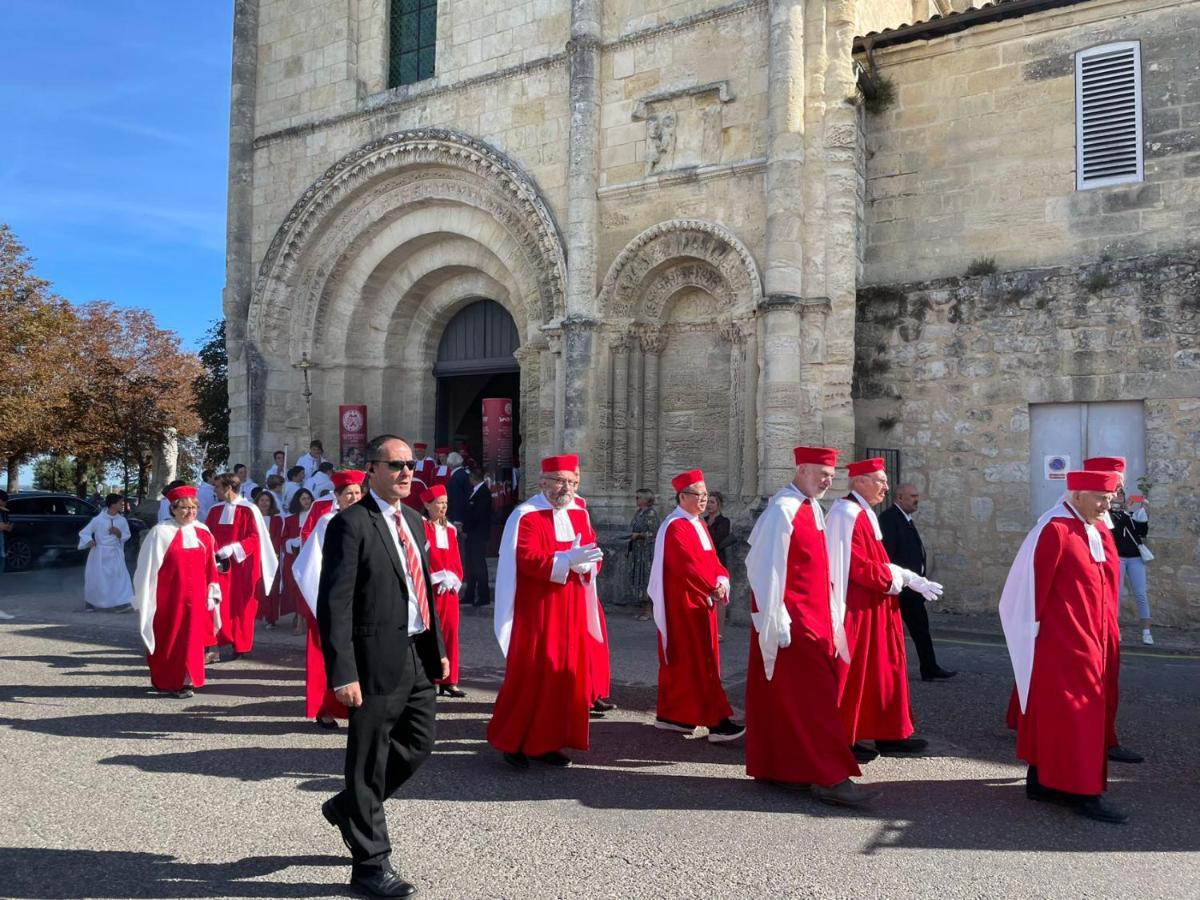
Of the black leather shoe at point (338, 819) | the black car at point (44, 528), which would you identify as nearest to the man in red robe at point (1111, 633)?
the black leather shoe at point (338, 819)

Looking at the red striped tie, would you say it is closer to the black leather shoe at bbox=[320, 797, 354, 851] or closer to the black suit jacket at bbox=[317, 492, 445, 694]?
the black suit jacket at bbox=[317, 492, 445, 694]

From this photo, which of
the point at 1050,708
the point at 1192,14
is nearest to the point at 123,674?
the point at 1050,708

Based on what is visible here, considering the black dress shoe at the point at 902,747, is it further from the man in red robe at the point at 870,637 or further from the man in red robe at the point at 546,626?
the man in red robe at the point at 546,626

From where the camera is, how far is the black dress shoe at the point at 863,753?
611cm

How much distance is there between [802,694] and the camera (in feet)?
17.6

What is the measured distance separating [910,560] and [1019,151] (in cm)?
608

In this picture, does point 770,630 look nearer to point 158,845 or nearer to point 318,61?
point 158,845

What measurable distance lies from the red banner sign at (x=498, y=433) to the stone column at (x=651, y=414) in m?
2.83

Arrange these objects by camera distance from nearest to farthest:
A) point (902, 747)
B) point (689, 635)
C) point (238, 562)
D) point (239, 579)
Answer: point (902, 747) → point (689, 635) → point (238, 562) → point (239, 579)

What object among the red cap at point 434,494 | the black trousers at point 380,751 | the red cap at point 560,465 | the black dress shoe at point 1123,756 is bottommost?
the black dress shoe at point 1123,756

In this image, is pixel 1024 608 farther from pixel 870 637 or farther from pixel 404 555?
pixel 404 555

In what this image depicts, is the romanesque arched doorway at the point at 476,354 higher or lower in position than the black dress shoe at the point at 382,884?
higher

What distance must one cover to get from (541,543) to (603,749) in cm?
136

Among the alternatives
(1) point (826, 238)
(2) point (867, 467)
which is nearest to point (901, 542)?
(2) point (867, 467)
